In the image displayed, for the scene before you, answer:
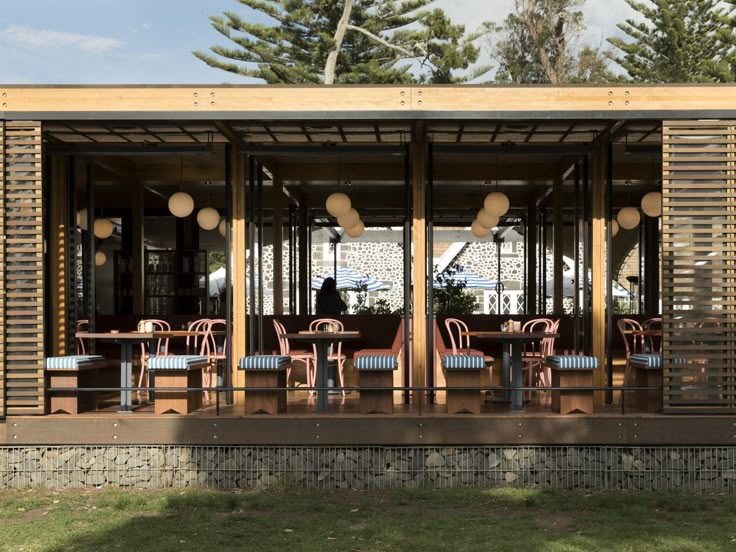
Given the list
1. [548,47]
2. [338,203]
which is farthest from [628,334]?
[548,47]

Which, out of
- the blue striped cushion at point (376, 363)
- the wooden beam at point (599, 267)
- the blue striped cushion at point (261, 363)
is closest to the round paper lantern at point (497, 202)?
the wooden beam at point (599, 267)

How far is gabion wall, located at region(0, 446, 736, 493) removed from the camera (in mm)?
8102

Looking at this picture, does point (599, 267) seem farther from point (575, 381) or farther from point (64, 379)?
point (64, 379)

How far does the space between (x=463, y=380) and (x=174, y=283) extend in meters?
10.6

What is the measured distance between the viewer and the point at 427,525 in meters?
6.86

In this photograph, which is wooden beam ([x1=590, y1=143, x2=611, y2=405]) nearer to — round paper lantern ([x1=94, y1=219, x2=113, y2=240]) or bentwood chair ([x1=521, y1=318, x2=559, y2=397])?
bentwood chair ([x1=521, y1=318, x2=559, y2=397])

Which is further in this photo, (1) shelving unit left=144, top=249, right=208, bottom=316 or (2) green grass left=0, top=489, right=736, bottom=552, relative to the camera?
(1) shelving unit left=144, top=249, right=208, bottom=316

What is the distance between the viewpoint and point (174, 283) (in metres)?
18.1

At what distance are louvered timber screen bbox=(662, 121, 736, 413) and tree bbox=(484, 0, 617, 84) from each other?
22.2 meters

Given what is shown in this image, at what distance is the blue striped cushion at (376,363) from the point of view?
834 centimetres

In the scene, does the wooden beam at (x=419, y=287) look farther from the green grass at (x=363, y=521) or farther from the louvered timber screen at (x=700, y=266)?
the louvered timber screen at (x=700, y=266)

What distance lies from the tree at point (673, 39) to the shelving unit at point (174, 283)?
46.1 ft

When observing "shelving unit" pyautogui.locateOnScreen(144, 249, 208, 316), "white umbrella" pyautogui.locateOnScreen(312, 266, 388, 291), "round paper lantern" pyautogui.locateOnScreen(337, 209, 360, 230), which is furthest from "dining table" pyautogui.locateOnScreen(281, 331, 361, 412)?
"white umbrella" pyautogui.locateOnScreen(312, 266, 388, 291)

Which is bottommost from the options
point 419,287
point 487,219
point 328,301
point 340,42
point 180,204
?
point 328,301
